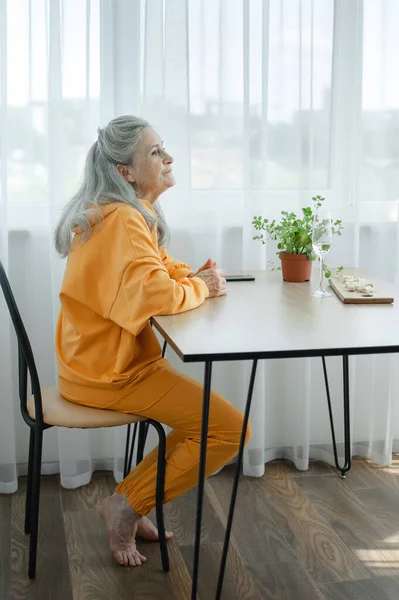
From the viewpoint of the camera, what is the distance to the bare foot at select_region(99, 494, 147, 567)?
2.33 metres

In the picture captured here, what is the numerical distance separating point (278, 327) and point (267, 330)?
0.04 m

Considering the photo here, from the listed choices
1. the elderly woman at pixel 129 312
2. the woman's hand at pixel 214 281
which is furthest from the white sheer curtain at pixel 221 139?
the woman's hand at pixel 214 281

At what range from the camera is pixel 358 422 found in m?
3.24

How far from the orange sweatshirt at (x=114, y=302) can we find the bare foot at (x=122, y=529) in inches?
12.4

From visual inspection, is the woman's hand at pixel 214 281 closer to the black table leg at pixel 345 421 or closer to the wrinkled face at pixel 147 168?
the wrinkled face at pixel 147 168

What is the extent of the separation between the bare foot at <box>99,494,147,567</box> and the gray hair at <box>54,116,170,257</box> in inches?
28.9

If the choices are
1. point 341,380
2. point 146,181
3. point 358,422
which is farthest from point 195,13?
point 358,422

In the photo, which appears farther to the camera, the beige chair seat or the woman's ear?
the woman's ear

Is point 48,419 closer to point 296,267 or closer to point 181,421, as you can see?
point 181,421

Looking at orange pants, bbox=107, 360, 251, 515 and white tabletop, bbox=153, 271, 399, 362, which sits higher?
white tabletop, bbox=153, 271, 399, 362

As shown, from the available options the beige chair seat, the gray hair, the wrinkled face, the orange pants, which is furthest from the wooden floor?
the wrinkled face

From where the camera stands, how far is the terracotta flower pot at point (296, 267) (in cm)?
257

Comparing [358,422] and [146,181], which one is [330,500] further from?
[146,181]

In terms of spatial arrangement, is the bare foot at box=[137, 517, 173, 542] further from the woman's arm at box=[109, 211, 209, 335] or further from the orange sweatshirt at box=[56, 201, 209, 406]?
the woman's arm at box=[109, 211, 209, 335]
